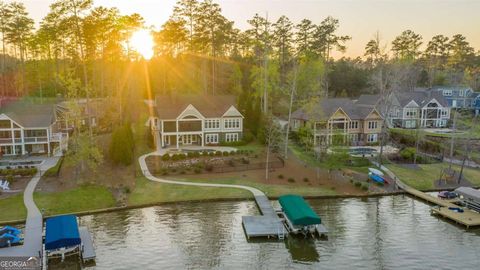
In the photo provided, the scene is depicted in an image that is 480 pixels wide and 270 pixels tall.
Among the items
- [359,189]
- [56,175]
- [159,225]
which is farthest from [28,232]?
[359,189]

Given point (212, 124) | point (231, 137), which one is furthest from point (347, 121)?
point (212, 124)

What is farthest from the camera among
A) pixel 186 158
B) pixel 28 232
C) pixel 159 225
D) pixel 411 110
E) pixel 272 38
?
pixel 272 38

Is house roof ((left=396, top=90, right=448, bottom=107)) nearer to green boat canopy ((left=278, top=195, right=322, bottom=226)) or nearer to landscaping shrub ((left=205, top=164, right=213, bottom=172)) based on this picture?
landscaping shrub ((left=205, top=164, right=213, bottom=172))

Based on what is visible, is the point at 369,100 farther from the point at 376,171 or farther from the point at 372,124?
the point at 376,171

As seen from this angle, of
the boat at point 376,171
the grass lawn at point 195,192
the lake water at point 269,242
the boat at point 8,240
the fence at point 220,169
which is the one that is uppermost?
the fence at point 220,169

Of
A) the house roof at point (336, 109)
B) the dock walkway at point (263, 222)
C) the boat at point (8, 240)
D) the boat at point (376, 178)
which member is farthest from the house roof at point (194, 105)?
the boat at point (8, 240)

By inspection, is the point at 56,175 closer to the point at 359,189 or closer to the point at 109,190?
the point at 109,190

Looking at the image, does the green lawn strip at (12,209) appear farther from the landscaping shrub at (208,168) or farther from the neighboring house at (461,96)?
the neighboring house at (461,96)
